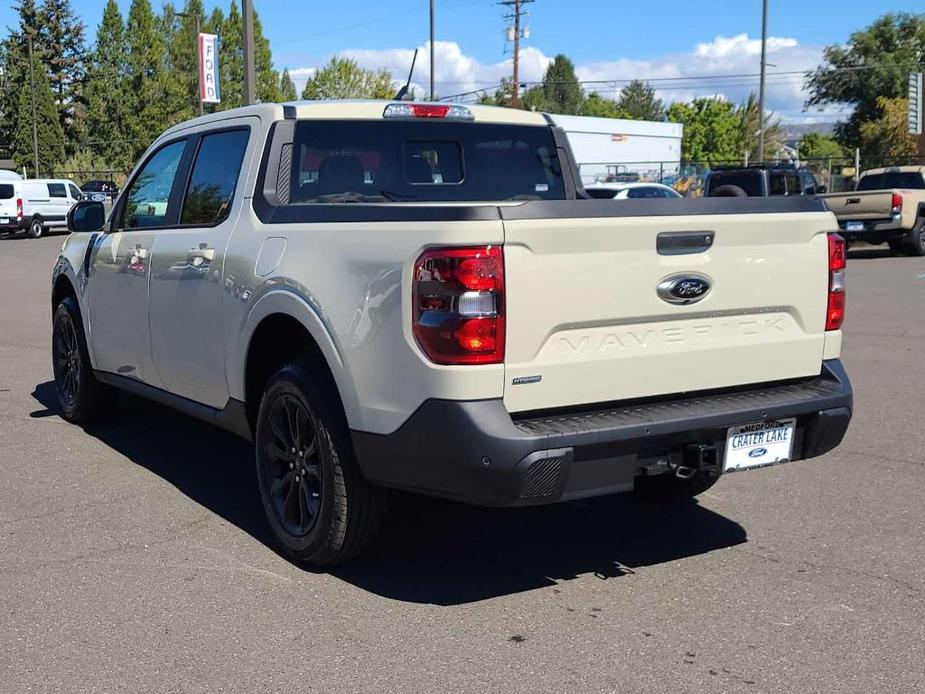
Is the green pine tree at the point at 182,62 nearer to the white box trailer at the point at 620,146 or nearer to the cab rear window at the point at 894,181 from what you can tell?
the white box trailer at the point at 620,146

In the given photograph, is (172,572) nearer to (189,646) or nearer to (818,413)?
(189,646)

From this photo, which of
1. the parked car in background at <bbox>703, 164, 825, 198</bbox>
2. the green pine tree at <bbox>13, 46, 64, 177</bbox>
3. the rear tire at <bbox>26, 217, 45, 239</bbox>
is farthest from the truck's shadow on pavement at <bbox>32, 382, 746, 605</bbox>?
the green pine tree at <bbox>13, 46, 64, 177</bbox>

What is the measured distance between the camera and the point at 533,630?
3.91 meters

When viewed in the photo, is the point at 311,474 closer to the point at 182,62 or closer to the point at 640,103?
the point at 182,62

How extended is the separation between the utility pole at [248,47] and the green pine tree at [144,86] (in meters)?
56.3

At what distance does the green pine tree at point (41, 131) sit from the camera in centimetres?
6988

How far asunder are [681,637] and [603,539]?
1142mm

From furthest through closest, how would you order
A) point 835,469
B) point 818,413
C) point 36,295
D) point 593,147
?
point 593,147 < point 36,295 < point 835,469 < point 818,413

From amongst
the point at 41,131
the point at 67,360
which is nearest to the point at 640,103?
the point at 41,131

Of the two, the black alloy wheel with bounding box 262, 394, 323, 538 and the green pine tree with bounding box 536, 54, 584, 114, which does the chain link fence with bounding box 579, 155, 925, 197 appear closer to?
the black alloy wheel with bounding box 262, 394, 323, 538

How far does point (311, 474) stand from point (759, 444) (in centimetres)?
181

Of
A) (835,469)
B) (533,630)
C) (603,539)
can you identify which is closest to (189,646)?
(533,630)

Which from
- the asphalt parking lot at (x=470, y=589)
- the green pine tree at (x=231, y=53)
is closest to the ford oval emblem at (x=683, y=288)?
the asphalt parking lot at (x=470, y=589)

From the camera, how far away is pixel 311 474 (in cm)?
453
